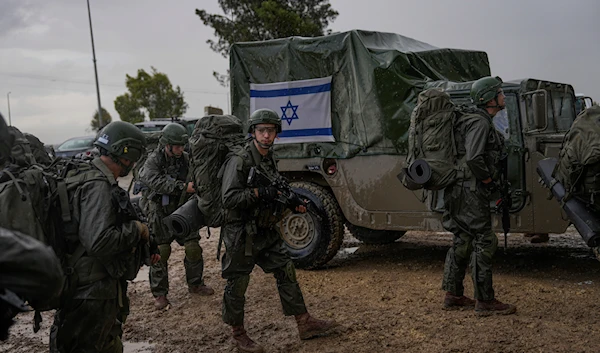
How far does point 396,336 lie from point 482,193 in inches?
52.5

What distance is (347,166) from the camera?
679 centimetres

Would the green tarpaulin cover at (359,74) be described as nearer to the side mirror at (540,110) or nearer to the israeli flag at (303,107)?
the israeli flag at (303,107)

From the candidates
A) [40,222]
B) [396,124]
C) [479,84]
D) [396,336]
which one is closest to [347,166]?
[396,124]

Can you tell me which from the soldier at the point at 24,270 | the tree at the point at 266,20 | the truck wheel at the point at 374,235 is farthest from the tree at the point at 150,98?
the soldier at the point at 24,270

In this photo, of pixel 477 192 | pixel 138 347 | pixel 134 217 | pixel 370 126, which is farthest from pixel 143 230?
pixel 370 126

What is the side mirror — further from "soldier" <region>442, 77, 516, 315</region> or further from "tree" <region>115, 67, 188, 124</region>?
"tree" <region>115, 67, 188, 124</region>

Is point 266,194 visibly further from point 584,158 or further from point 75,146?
point 75,146

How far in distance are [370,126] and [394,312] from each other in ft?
7.31

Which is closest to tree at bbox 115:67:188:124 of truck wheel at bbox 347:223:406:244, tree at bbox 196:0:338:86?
tree at bbox 196:0:338:86

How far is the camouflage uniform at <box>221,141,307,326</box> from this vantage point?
4.48 metres

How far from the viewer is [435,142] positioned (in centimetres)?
501

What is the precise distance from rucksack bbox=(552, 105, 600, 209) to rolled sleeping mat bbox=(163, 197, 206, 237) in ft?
9.12

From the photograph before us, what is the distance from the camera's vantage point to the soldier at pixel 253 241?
14.7 ft

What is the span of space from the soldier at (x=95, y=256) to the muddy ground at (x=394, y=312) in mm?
1649
